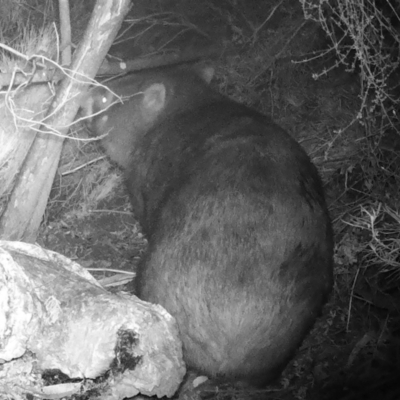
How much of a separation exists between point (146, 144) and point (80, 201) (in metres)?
0.66

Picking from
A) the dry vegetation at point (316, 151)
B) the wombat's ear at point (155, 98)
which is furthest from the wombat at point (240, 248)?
the wombat's ear at point (155, 98)

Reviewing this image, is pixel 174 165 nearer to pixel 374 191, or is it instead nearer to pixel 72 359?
pixel 374 191

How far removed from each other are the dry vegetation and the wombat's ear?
11.6 inches

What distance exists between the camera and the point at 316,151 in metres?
3.97

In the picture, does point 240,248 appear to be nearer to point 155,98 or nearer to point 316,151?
point 316,151

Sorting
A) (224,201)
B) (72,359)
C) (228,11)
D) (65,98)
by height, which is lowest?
(72,359)

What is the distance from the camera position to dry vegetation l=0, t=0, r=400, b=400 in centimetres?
311

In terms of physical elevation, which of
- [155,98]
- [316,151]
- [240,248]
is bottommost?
[240,248]

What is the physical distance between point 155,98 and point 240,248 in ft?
5.94

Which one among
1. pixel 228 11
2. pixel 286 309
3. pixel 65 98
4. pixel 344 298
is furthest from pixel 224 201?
pixel 228 11

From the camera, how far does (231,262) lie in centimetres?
298

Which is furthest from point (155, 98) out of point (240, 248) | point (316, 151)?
point (240, 248)

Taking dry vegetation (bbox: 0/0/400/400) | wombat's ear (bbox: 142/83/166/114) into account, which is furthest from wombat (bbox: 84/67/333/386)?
wombat's ear (bbox: 142/83/166/114)

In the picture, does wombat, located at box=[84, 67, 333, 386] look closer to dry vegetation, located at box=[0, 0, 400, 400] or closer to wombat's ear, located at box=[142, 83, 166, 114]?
dry vegetation, located at box=[0, 0, 400, 400]
